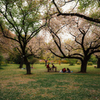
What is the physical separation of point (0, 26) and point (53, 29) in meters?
8.34

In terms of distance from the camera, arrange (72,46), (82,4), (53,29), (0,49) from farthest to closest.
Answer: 1. (72,46)
2. (0,49)
3. (53,29)
4. (82,4)

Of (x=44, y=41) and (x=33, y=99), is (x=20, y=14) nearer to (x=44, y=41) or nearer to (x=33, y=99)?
(x=44, y=41)

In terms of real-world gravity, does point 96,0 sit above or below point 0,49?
above

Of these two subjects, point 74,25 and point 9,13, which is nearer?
point 9,13

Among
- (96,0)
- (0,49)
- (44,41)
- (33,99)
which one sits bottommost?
(33,99)

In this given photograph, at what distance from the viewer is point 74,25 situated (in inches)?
662

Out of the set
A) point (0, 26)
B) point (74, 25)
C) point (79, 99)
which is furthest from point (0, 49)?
point (79, 99)

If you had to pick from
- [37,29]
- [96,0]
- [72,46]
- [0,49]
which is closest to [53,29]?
Result: [37,29]

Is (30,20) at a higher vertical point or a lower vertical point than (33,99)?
higher

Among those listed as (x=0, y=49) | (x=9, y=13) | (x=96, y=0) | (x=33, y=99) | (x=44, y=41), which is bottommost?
(x=33, y=99)

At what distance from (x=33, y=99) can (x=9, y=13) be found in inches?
469

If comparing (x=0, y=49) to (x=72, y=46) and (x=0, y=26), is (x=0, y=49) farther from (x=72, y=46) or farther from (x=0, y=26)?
(x=72, y=46)

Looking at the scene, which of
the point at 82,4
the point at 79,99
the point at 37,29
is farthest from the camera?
the point at 37,29

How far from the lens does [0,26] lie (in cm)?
1352
